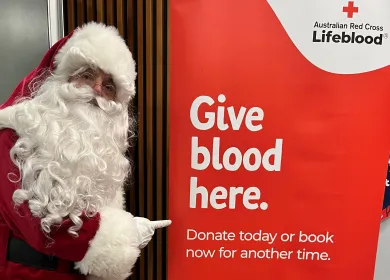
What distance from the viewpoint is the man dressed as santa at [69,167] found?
3.26ft

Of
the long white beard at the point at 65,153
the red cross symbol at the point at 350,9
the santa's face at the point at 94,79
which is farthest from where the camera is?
the red cross symbol at the point at 350,9

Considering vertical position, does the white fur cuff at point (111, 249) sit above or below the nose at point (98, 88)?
below

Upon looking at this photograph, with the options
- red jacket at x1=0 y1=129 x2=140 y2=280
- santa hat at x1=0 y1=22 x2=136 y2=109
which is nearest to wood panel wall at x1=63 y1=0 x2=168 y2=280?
santa hat at x1=0 y1=22 x2=136 y2=109

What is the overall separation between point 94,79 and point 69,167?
0.28 metres

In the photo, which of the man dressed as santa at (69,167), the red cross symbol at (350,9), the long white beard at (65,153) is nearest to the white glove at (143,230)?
the man dressed as santa at (69,167)

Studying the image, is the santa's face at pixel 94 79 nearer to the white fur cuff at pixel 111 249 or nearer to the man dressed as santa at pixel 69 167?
the man dressed as santa at pixel 69 167

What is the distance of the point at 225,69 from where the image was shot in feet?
4.25

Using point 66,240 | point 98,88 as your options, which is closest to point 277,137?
point 98,88

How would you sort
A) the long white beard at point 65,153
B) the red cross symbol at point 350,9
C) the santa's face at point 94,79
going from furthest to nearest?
1. the red cross symbol at point 350,9
2. the santa's face at point 94,79
3. the long white beard at point 65,153

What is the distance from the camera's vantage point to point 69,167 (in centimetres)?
101

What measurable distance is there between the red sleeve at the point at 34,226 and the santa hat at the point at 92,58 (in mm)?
212

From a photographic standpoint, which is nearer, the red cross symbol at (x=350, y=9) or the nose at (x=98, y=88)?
the nose at (x=98, y=88)

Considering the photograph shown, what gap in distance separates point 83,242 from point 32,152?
11.3 inches

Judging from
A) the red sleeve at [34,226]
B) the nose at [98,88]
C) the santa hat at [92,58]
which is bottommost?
the red sleeve at [34,226]
